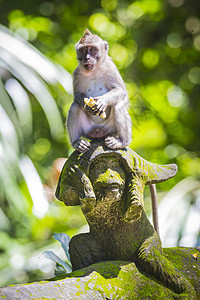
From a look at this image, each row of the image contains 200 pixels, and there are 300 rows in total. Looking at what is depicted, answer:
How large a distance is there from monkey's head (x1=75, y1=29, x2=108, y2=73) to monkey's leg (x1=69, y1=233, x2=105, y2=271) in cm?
100

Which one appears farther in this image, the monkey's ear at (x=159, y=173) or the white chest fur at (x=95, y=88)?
the white chest fur at (x=95, y=88)

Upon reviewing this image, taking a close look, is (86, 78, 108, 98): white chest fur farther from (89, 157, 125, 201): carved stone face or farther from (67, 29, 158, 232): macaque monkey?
(89, 157, 125, 201): carved stone face

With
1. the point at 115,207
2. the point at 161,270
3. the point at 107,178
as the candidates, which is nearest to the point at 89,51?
the point at 107,178

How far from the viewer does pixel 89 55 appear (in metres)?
2.19

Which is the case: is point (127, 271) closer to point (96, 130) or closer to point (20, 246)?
point (96, 130)

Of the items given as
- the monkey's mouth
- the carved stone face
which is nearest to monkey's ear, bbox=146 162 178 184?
the carved stone face

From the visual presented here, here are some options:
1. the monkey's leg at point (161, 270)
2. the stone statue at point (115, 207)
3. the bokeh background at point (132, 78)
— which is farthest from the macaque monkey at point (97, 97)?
the bokeh background at point (132, 78)

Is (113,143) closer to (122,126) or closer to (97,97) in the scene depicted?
(122,126)

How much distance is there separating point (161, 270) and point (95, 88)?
112 centimetres

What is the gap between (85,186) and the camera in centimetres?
186

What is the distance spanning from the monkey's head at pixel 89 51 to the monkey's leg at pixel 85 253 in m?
1.00

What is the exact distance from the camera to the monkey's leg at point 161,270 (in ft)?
6.30

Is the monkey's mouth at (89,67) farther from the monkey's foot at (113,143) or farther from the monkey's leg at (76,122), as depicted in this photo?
the monkey's foot at (113,143)

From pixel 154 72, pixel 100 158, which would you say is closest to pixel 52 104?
pixel 100 158
